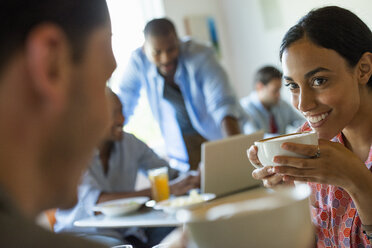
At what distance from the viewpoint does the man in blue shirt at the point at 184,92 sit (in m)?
2.96

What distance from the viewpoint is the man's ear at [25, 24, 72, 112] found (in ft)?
1.16

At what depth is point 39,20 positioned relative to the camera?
371 mm

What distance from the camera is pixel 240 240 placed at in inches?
18.4

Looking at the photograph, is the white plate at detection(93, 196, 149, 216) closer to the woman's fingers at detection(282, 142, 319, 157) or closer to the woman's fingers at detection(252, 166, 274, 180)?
the woman's fingers at detection(252, 166, 274, 180)

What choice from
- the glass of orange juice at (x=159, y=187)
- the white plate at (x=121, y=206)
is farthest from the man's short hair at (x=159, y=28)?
the white plate at (x=121, y=206)

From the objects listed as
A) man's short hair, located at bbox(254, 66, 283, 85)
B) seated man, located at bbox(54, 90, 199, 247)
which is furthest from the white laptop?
man's short hair, located at bbox(254, 66, 283, 85)

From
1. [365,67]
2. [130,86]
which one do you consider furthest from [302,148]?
[130,86]

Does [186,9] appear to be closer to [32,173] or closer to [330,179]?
[330,179]

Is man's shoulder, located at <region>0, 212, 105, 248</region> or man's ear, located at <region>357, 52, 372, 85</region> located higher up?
man's shoulder, located at <region>0, 212, 105, 248</region>

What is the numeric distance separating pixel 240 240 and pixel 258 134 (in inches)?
63.2

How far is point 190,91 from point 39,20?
8.94 feet

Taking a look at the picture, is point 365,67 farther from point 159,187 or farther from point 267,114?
point 267,114

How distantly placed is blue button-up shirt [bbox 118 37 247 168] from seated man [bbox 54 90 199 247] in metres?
0.51

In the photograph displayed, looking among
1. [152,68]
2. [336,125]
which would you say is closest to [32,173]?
[336,125]
